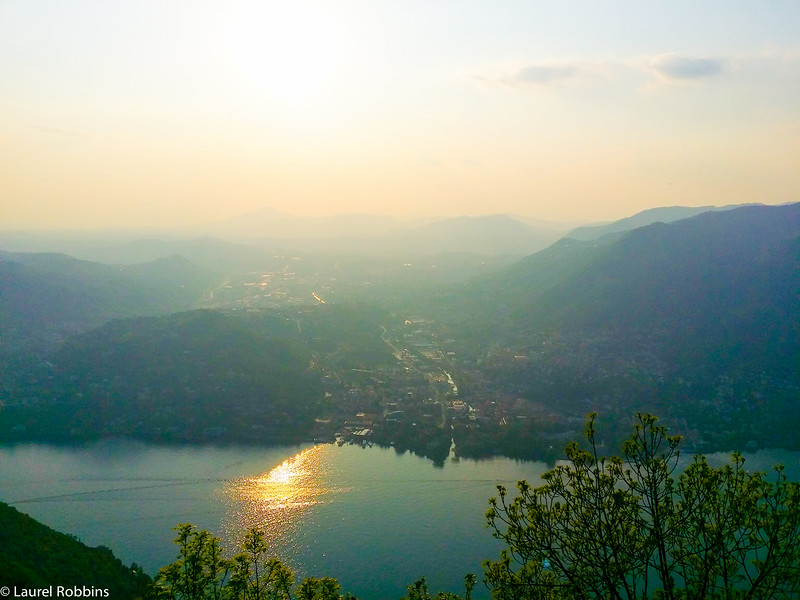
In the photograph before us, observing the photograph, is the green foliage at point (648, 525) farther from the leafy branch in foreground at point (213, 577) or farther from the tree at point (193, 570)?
the tree at point (193, 570)

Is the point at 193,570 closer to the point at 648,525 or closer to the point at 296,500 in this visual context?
the point at 648,525

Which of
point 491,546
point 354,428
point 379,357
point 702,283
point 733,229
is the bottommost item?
point 491,546

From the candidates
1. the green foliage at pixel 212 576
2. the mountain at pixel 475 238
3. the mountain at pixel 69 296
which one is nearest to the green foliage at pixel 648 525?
the green foliage at pixel 212 576

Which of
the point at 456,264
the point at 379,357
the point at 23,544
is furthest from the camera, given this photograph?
the point at 456,264

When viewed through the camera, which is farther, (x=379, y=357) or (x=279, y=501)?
(x=379, y=357)

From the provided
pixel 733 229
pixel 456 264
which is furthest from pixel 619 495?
pixel 456 264

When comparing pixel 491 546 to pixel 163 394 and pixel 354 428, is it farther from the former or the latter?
pixel 163 394
